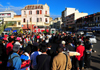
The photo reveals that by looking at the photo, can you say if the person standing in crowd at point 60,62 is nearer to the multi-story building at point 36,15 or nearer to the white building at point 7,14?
the multi-story building at point 36,15

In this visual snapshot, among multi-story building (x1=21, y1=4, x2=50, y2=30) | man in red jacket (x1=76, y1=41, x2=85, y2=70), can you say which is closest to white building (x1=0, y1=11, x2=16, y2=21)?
multi-story building (x1=21, y1=4, x2=50, y2=30)

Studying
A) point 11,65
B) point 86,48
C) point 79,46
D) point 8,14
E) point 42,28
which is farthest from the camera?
point 8,14

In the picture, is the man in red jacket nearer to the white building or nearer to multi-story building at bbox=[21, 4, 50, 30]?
multi-story building at bbox=[21, 4, 50, 30]

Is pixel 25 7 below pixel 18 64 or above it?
above

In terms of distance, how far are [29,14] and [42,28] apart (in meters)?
7.45

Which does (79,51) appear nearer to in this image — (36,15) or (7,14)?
(36,15)

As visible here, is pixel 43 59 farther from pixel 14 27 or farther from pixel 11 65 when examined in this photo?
pixel 14 27

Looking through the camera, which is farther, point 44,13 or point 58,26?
point 58,26

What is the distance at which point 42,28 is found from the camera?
38.6 meters

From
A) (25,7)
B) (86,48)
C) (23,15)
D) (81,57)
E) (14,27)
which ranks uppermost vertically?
(25,7)

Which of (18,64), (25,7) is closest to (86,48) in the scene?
(18,64)

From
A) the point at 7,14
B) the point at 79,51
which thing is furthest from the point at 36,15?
the point at 79,51

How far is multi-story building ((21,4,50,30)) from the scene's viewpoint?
1545 inches

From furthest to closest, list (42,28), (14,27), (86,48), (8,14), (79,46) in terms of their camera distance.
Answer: (8,14), (14,27), (42,28), (86,48), (79,46)
